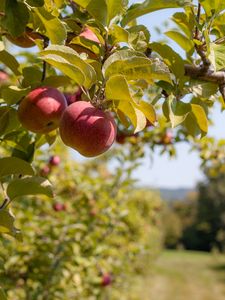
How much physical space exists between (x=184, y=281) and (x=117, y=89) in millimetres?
15256

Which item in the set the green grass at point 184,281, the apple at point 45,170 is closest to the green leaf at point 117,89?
the apple at point 45,170

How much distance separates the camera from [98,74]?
2.86 ft

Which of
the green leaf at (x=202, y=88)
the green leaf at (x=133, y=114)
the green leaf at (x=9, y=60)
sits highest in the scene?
the green leaf at (x=9, y=60)

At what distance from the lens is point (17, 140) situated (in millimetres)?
1153

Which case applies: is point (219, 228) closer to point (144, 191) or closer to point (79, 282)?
point (144, 191)

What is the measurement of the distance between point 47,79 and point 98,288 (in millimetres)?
2503

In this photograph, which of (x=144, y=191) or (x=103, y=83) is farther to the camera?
(x=144, y=191)

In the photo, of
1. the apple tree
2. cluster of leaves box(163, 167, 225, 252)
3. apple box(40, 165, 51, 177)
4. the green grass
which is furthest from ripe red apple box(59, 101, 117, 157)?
cluster of leaves box(163, 167, 225, 252)

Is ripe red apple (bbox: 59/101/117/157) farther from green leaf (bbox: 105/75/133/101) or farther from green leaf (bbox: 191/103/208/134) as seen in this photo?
green leaf (bbox: 191/103/208/134)

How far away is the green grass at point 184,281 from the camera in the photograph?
11417mm

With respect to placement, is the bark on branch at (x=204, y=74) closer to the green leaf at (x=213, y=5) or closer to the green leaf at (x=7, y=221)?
the green leaf at (x=213, y=5)

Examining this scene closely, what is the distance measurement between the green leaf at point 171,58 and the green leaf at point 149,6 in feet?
0.26

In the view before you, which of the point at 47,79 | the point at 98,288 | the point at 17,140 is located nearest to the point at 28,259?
the point at 98,288

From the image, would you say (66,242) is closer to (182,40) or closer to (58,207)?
(58,207)
